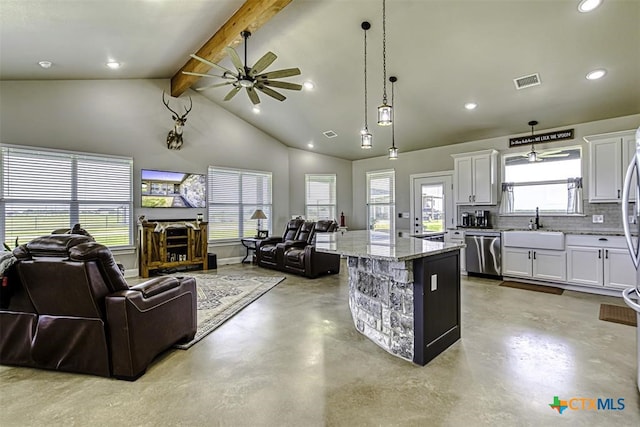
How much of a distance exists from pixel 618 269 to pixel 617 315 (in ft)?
3.76

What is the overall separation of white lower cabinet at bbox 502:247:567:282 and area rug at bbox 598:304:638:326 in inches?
37.6

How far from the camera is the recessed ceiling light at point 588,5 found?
10.1 ft

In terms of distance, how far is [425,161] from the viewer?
7.39 meters

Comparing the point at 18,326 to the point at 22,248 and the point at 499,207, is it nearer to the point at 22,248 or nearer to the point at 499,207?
the point at 22,248

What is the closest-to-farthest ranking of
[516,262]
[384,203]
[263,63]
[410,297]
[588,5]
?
1. [410,297]
2. [588,5]
3. [263,63]
4. [516,262]
5. [384,203]

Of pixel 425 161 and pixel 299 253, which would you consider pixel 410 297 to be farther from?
pixel 425 161

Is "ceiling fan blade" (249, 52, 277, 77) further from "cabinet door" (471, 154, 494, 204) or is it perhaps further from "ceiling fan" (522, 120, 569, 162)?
"ceiling fan" (522, 120, 569, 162)

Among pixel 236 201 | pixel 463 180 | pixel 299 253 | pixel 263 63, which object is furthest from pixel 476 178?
pixel 236 201

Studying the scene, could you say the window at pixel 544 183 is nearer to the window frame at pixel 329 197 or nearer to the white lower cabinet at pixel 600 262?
the white lower cabinet at pixel 600 262

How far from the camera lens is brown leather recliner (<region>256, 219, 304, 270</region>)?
632 centimetres

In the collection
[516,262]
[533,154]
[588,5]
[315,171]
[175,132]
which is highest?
[588,5]

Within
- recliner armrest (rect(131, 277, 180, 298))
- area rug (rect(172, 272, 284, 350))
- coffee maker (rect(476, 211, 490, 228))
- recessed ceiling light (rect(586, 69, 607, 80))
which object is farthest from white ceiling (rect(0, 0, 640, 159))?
area rug (rect(172, 272, 284, 350))

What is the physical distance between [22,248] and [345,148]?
665cm

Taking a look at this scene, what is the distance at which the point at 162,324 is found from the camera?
8.45 feet
